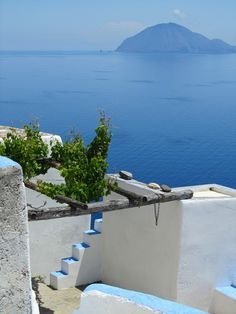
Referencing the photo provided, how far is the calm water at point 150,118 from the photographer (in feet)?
113

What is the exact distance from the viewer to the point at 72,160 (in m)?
8.54

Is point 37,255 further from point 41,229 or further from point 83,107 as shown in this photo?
point 83,107

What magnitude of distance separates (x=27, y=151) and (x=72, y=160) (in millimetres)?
663

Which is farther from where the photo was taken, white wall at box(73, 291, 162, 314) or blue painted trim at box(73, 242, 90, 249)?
blue painted trim at box(73, 242, 90, 249)

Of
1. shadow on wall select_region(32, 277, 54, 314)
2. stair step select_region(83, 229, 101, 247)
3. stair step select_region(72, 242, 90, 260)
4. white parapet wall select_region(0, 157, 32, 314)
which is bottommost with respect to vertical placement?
shadow on wall select_region(32, 277, 54, 314)

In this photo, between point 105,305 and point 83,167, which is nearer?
point 105,305

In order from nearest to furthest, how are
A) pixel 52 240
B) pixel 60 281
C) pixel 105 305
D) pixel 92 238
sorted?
pixel 105 305
pixel 60 281
pixel 92 238
pixel 52 240

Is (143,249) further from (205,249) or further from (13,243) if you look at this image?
(13,243)

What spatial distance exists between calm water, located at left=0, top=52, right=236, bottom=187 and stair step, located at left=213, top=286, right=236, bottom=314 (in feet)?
22.3

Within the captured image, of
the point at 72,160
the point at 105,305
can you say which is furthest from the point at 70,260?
the point at 105,305

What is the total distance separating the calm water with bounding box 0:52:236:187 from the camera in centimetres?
3456

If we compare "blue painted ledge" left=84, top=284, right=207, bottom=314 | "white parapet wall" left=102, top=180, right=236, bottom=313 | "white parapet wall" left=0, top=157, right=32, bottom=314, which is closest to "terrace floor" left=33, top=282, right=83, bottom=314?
"white parapet wall" left=102, top=180, right=236, bottom=313

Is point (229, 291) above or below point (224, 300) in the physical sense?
above

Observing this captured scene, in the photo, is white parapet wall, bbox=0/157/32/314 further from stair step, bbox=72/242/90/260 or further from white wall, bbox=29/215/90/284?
white wall, bbox=29/215/90/284
